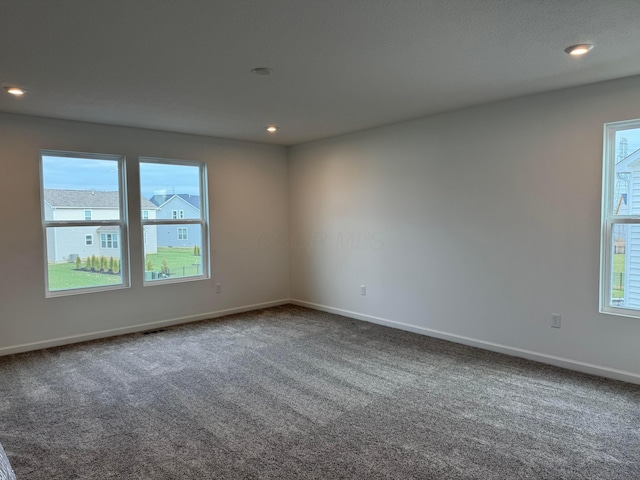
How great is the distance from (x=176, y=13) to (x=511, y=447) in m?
3.04

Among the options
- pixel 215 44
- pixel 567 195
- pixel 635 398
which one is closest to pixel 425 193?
pixel 567 195

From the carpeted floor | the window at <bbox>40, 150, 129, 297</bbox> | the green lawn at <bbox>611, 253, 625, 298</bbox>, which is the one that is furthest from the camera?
the window at <bbox>40, 150, 129, 297</bbox>

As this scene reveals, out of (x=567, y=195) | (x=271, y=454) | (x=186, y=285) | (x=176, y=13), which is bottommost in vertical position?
(x=271, y=454)

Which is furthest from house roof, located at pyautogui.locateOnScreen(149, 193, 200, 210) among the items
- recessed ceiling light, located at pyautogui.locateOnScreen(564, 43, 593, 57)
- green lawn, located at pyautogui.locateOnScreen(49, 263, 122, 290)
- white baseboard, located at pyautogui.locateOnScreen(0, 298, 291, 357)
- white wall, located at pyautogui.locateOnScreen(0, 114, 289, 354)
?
recessed ceiling light, located at pyautogui.locateOnScreen(564, 43, 593, 57)

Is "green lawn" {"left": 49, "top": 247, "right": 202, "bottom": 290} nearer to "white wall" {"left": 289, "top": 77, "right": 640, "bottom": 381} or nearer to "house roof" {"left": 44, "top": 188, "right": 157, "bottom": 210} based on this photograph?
"house roof" {"left": 44, "top": 188, "right": 157, "bottom": 210}

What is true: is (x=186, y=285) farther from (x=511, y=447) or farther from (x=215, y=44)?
(x=511, y=447)

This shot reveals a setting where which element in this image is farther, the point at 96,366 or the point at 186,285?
the point at 186,285

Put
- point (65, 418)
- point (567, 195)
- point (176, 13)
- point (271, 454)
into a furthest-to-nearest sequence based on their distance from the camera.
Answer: point (567, 195) < point (65, 418) < point (271, 454) < point (176, 13)

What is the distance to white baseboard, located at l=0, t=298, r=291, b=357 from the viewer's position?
4246mm

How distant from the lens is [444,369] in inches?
144

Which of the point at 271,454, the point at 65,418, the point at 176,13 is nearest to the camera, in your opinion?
the point at 176,13

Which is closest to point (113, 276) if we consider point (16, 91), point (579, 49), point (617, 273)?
point (16, 91)

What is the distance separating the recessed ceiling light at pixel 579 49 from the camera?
261 centimetres

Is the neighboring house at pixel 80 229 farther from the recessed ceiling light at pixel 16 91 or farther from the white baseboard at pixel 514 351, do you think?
the white baseboard at pixel 514 351
